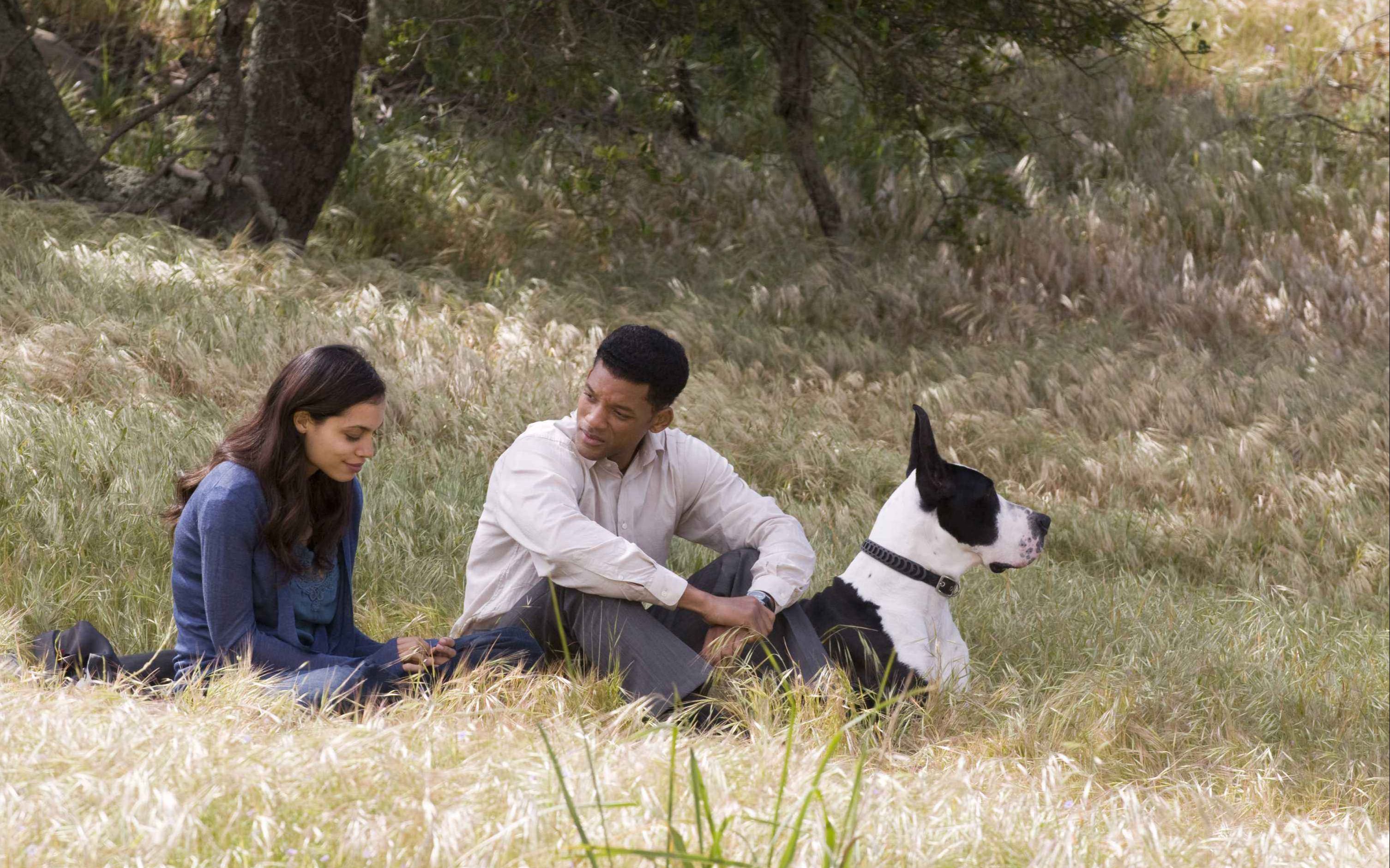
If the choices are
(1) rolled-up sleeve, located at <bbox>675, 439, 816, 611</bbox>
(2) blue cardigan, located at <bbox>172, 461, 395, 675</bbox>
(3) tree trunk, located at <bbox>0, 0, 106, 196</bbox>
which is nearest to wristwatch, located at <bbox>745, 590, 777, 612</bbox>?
(1) rolled-up sleeve, located at <bbox>675, 439, 816, 611</bbox>

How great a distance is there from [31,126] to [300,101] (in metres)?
1.86

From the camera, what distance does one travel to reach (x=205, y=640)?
373 cm

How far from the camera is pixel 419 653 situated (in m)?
3.72

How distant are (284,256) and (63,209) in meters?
1.48

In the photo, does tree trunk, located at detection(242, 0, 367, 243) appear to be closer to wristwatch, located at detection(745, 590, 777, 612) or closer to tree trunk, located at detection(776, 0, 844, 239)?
tree trunk, located at detection(776, 0, 844, 239)

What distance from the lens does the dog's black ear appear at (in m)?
3.56

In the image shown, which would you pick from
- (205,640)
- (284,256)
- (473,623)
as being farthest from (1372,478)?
(284,256)

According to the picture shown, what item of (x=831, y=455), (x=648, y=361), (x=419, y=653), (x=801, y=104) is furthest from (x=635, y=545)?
(x=801, y=104)

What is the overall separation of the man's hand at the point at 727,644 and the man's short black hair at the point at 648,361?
0.70 meters

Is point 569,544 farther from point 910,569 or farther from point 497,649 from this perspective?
point 910,569

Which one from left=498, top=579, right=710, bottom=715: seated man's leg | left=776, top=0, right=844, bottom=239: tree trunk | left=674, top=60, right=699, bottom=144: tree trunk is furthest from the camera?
left=674, top=60, right=699, bottom=144: tree trunk

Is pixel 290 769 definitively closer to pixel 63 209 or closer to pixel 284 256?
pixel 284 256

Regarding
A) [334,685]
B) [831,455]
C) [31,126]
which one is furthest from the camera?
[31,126]

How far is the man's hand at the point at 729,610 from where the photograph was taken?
3.73m
